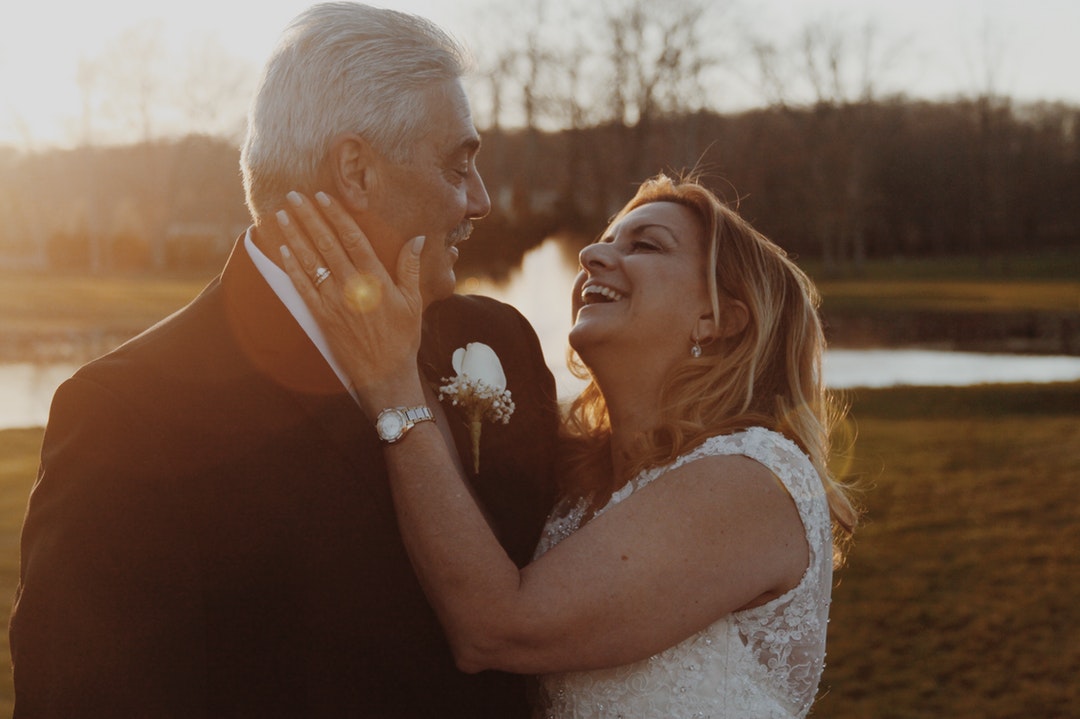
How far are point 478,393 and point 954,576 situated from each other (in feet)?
21.2

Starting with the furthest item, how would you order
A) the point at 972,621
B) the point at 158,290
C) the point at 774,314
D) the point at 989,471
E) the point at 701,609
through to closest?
the point at 158,290, the point at 989,471, the point at 972,621, the point at 774,314, the point at 701,609

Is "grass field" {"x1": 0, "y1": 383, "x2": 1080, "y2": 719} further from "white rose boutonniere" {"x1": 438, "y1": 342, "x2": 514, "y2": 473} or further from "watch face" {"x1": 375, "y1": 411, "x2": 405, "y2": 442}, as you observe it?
"watch face" {"x1": 375, "y1": 411, "x2": 405, "y2": 442}

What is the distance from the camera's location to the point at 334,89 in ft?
9.38

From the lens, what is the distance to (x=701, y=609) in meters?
3.05

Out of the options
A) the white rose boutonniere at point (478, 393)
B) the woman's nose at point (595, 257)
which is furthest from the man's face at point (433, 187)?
the woman's nose at point (595, 257)

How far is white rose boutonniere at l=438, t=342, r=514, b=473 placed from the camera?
332 cm

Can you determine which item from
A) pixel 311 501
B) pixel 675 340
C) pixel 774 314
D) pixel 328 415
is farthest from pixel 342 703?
pixel 774 314

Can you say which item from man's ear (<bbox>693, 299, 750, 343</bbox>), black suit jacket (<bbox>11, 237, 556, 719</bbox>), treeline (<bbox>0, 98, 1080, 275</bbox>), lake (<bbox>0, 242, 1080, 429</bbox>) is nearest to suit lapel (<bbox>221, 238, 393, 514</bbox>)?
black suit jacket (<bbox>11, 237, 556, 719</bbox>)

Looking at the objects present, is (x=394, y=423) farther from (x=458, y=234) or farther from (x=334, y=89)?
→ (x=334, y=89)

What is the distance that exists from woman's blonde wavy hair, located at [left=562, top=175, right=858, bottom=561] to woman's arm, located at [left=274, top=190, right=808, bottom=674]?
17.8 inches

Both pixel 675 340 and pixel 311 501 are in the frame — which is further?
pixel 675 340

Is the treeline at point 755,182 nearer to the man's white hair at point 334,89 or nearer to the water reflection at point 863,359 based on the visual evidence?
the water reflection at point 863,359

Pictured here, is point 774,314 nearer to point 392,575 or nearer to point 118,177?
point 392,575

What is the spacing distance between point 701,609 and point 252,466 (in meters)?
1.28
